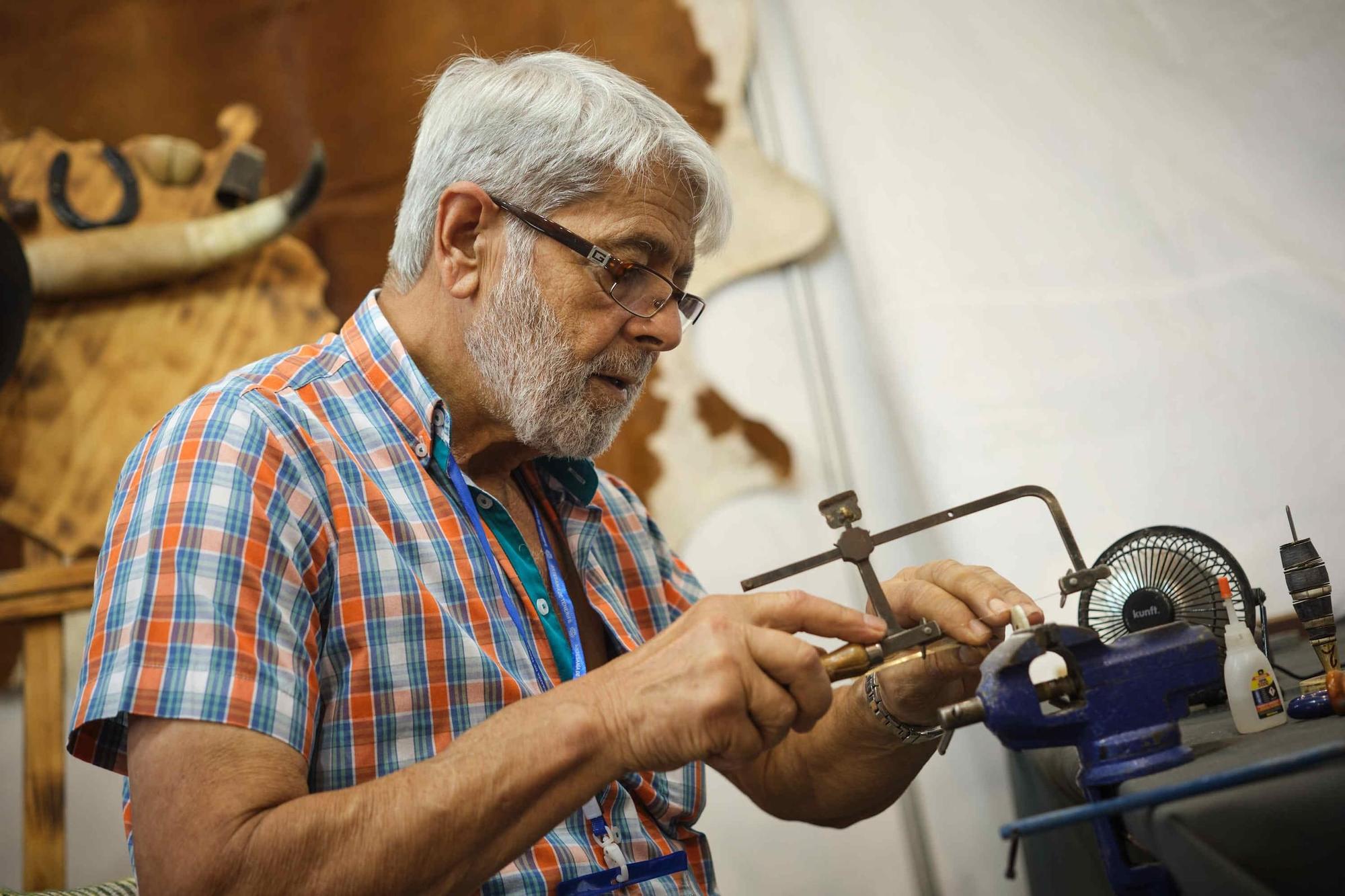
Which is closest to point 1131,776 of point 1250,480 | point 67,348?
point 1250,480

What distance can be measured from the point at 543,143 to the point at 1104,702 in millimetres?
1028

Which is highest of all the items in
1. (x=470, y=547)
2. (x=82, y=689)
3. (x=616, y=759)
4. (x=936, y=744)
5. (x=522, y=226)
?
(x=522, y=226)

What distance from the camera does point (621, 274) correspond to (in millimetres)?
1473

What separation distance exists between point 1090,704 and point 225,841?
0.82 meters

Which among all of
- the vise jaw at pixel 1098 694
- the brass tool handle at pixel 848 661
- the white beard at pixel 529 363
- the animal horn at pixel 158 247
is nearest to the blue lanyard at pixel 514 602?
the white beard at pixel 529 363

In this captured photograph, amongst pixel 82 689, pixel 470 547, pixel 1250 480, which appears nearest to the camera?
pixel 82 689

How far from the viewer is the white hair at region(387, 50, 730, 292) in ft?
4.79

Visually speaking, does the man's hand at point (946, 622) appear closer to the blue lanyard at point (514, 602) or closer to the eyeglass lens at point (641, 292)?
the blue lanyard at point (514, 602)

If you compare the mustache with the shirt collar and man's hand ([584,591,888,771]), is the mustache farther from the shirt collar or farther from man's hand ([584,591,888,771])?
man's hand ([584,591,888,771])

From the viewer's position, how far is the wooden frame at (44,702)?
1.95m

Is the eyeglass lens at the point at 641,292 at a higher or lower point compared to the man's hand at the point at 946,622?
higher

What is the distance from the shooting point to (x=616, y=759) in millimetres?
1029

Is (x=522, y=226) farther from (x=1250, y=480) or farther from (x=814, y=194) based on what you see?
(x=1250, y=480)

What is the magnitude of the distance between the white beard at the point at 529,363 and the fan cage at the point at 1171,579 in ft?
2.44
